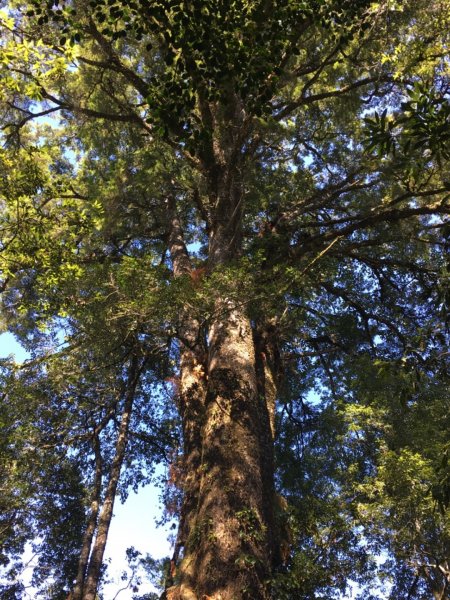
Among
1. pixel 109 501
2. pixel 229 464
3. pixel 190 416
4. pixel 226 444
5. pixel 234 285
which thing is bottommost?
pixel 229 464

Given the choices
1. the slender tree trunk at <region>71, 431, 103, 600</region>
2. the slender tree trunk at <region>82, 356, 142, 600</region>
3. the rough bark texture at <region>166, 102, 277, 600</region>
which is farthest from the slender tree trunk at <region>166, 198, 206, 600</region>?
the slender tree trunk at <region>71, 431, 103, 600</region>

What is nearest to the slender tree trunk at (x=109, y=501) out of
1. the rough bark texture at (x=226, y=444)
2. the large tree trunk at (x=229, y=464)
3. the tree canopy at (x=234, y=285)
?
the tree canopy at (x=234, y=285)

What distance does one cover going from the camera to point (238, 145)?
8.36 metres

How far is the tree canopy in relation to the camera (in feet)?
16.4

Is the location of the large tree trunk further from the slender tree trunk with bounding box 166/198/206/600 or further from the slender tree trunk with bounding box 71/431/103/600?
the slender tree trunk with bounding box 71/431/103/600

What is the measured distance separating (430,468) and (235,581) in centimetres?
600

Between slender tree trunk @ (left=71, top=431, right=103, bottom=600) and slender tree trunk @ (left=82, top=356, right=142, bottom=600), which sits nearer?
slender tree trunk @ (left=82, top=356, right=142, bottom=600)

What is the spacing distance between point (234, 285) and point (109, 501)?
922cm

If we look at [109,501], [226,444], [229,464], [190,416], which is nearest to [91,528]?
[109,501]

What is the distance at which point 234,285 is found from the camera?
23.1ft

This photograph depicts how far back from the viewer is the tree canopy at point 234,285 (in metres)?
4.98

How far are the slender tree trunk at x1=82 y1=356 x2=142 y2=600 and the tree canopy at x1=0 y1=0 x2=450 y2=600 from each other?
0.28ft

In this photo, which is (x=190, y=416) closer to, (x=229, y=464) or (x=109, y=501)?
(x=229, y=464)

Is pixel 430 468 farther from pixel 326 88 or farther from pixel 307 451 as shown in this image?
pixel 326 88
